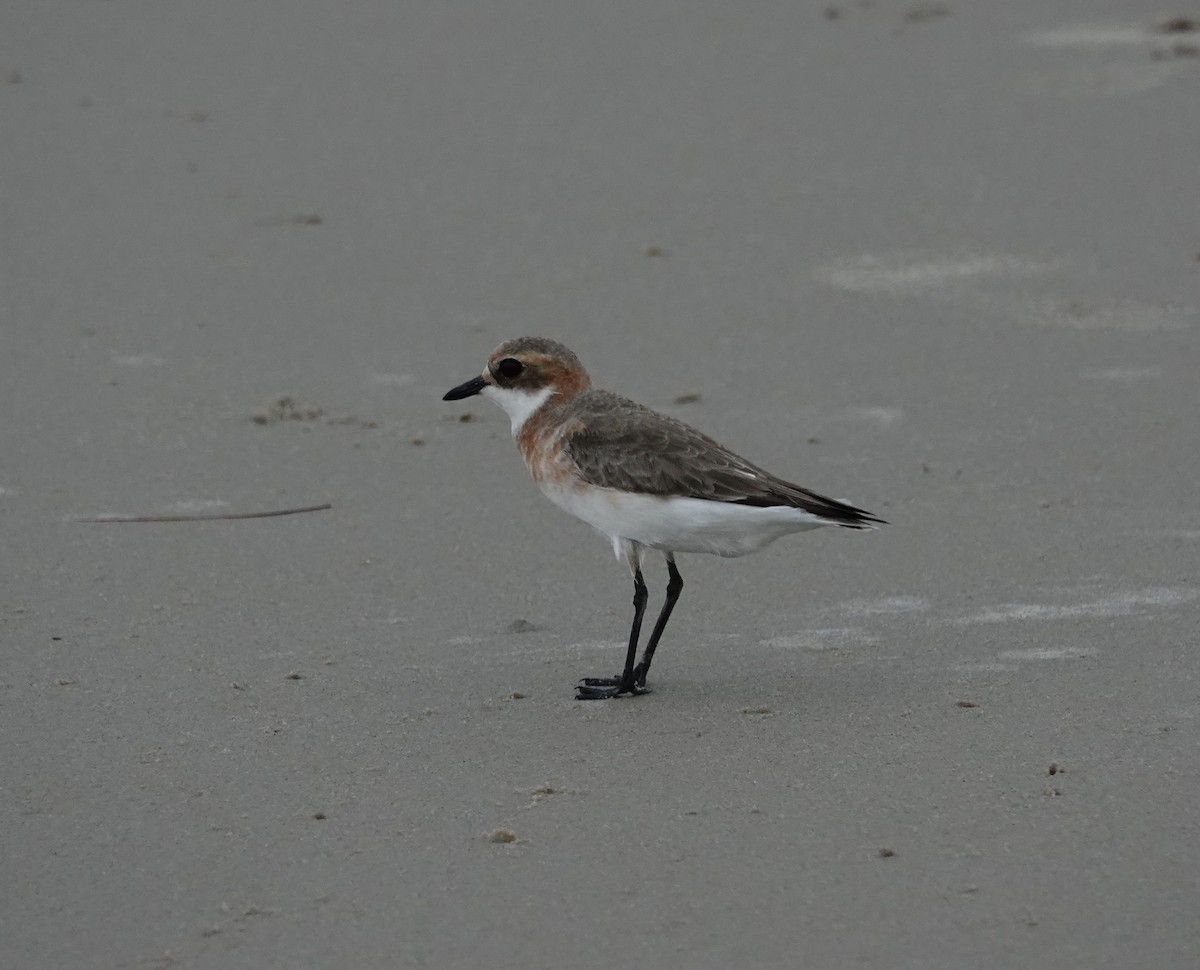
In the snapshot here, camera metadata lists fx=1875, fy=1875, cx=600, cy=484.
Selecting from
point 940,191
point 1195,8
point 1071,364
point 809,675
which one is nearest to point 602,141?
point 940,191

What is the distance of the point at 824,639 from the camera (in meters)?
5.88

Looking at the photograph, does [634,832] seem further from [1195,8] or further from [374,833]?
[1195,8]

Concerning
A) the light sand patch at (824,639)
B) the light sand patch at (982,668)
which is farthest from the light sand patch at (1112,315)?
the light sand patch at (982,668)

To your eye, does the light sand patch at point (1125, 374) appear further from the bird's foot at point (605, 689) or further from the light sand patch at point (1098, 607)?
the bird's foot at point (605, 689)

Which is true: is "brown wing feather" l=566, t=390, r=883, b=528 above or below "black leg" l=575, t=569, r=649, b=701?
above

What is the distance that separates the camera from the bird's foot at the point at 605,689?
5.45m

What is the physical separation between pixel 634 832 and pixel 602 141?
22.2ft

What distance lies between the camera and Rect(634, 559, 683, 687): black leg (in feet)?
18.4

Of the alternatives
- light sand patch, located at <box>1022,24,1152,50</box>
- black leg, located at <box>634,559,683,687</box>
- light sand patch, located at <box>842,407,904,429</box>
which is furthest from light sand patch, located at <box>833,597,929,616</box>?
light sand patch, located at <box>1022,24,1152,50</box>

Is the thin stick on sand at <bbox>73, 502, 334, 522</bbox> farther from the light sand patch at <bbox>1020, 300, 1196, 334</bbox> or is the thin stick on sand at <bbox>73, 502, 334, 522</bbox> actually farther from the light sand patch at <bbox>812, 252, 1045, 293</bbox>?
the light sand patch at <bbox>1020, 300, 1196, 334</bbox>

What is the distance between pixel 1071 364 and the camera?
26.8 feet

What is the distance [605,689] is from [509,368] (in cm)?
126

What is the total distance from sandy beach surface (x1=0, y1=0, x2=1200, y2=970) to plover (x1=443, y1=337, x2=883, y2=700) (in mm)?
285

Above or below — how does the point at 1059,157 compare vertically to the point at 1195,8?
below
